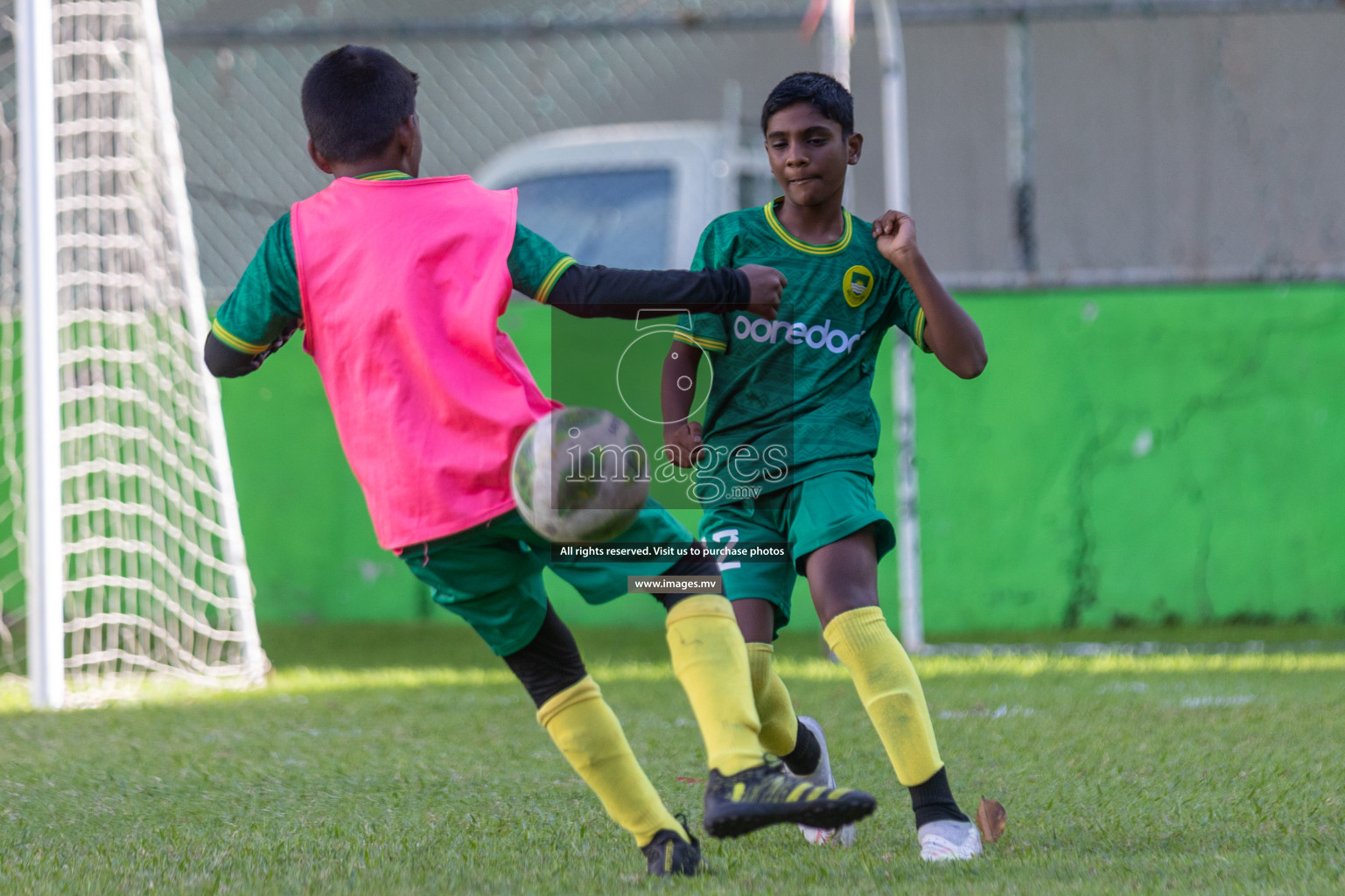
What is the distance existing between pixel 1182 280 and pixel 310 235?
5468 millimetres

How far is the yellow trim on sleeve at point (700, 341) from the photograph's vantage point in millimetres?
2992

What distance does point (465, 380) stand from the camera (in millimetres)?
2404

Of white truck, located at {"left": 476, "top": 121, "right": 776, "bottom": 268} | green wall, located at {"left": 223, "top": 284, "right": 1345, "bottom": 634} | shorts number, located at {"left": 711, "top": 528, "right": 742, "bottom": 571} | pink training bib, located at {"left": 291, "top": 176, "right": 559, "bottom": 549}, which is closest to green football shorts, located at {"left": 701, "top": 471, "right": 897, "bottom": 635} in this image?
shorts number, located at {"left": 711, "top": 528, "right": 742, "bottom": 571}

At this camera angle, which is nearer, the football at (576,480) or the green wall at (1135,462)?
the football at (576,480)

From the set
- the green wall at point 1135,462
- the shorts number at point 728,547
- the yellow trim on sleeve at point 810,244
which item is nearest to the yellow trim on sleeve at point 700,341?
the yellow trim on sleeve at point 810,244

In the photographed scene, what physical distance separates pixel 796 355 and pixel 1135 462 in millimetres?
4396

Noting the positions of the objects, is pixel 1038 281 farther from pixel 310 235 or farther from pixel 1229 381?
pixel 310 235

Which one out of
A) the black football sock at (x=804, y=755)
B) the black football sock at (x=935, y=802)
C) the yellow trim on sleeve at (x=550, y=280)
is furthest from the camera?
the black football sock at (x=804, y=755)

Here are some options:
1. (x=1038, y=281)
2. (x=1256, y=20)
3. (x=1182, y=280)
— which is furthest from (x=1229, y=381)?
(x=1256, y=20)

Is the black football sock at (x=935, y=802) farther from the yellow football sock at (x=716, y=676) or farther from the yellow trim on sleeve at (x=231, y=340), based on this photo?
the yellow trim on sleeve at (x=231, y=340)

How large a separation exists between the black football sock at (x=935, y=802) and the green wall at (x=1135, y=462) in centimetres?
403

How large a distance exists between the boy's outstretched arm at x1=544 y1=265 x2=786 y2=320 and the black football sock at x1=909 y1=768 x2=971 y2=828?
91cm

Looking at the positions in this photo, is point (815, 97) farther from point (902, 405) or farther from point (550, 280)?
point (902, 405)

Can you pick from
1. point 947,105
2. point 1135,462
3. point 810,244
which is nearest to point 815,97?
point 810,244
